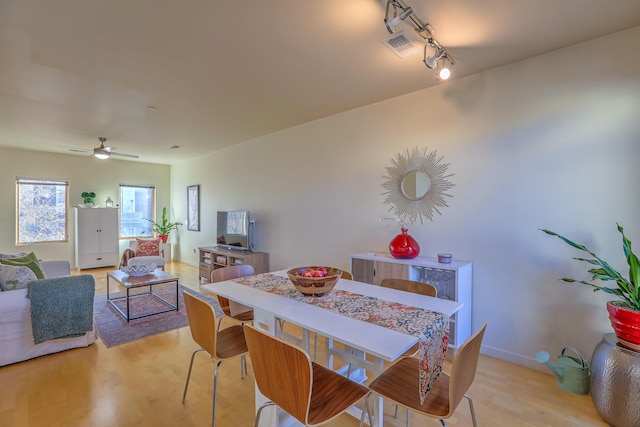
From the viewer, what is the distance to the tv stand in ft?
15.1

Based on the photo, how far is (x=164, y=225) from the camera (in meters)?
7.28

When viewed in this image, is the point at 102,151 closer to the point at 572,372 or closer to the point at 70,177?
the point at 70,177

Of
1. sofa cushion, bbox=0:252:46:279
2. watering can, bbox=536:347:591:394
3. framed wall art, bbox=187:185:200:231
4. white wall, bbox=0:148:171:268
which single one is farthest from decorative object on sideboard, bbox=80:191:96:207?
watering can, bbox=536:347:591:394

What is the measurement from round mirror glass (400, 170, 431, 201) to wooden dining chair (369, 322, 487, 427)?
6.05ft

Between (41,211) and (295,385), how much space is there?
744 centimetres

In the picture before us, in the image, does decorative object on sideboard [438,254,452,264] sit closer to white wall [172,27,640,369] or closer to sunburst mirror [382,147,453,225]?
white wall [172,27,640,369]

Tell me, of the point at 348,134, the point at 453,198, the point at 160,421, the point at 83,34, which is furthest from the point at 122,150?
the point at 453,198

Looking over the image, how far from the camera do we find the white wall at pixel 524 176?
213cm

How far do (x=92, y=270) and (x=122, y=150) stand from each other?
8.70 ft

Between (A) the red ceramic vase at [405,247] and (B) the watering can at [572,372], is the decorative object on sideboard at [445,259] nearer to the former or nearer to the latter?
(A) the red ceramic vase at [405,247]

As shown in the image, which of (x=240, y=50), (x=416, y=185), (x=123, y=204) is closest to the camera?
(x=240, y=50)

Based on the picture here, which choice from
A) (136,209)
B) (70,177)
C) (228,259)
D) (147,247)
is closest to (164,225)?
(136,209)

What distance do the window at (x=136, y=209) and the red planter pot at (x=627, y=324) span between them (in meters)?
8.25

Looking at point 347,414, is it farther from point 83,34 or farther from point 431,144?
point 83,34
